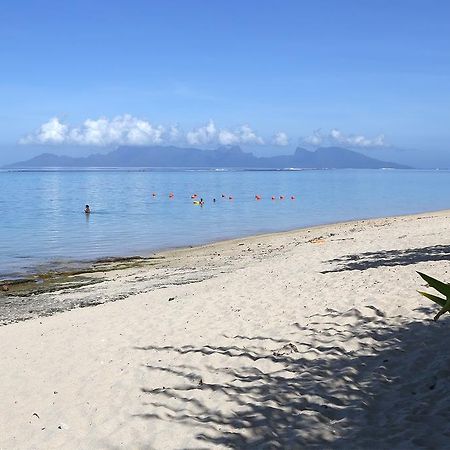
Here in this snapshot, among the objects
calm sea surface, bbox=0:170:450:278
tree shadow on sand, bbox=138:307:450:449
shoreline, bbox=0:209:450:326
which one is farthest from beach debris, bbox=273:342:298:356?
calm sea surface, bbox=0:170:450:278

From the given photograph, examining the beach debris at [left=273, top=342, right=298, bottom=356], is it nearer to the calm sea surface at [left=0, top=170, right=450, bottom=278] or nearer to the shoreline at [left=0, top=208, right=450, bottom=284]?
the shoreline at [left=0, top=208, right=450, bottom=284]

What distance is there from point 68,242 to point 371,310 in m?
22.2

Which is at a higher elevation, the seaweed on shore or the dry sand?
the dry sand

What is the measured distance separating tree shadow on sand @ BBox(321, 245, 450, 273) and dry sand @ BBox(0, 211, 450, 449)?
69cm

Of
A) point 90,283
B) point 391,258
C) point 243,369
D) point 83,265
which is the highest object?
point 391,258

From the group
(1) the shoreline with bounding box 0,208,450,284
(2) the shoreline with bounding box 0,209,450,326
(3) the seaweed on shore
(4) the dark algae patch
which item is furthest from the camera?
(1) the shoreline with bounding box 0,208,450,284

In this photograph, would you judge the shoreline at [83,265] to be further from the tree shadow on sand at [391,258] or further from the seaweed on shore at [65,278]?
the tree shadow on sand at [391,258]

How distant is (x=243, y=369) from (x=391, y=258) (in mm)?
7856

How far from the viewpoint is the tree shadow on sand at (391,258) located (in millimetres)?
12914

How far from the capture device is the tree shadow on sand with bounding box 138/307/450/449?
530cm

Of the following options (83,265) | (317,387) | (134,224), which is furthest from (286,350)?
(134,224)

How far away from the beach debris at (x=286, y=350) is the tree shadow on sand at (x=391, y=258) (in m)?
5.28

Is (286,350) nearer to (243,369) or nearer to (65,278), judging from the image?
(243,369)

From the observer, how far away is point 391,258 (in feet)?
45.5
